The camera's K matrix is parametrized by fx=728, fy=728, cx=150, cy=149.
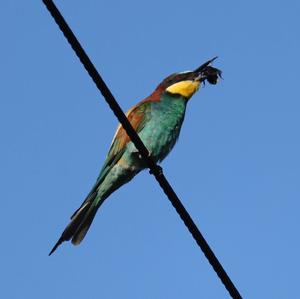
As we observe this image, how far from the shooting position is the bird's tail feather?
386cm

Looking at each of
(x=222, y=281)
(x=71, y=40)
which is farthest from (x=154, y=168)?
(x=71, y=40)

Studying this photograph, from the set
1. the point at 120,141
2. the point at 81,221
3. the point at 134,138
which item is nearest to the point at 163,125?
the point at 120,141

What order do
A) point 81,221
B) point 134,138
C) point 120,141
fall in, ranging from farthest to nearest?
point 120,141
point 81,221
point 134,138

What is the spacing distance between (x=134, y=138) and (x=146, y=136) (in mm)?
1651

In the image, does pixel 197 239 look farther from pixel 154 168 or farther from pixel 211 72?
pixel 211 72

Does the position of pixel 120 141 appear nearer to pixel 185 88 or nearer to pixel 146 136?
pixel 146 136

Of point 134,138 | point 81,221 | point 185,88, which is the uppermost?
point 185,88

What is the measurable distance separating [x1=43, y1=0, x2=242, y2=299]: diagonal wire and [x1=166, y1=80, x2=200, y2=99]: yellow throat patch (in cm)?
172

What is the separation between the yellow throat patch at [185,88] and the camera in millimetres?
4422

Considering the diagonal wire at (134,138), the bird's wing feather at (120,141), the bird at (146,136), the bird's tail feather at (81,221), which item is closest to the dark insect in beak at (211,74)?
the bird at (146,136)

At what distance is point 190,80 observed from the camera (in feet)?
14.7

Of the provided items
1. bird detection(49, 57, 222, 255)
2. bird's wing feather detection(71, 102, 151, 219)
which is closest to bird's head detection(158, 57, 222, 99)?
bird detection(49, 57, 222, 255)

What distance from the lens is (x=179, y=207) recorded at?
2541 millimetres

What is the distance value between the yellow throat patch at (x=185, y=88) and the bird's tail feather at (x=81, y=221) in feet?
A: 2.75
